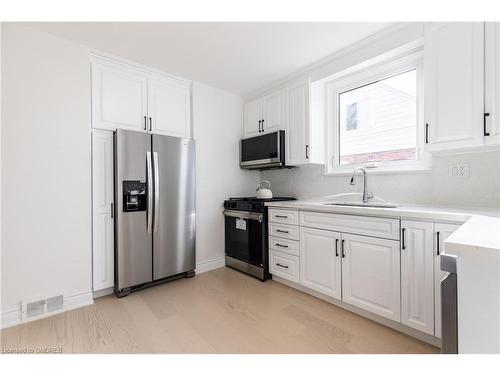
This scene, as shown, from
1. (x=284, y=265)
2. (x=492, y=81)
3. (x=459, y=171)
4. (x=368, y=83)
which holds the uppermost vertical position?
(x=368, y=83)

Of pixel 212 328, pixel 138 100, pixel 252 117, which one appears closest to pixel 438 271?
pixel 212 328

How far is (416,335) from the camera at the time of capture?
1662 millimetres

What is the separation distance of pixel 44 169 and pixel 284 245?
2.28 metres

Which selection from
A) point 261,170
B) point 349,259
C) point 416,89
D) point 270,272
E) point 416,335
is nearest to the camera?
point 416,335

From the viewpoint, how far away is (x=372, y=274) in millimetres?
→ 1844

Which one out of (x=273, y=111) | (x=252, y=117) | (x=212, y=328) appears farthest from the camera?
(x=252, y=117)

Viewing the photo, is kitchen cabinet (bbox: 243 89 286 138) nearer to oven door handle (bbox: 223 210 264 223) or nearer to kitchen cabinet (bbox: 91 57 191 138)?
kitchen cabinet (bbox: 91 57 191 138)

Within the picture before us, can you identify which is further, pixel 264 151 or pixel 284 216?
pixel 264 151

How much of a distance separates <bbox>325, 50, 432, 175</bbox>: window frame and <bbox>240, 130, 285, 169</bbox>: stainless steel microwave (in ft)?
1.82

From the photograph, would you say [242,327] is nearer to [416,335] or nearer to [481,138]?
[416,335]

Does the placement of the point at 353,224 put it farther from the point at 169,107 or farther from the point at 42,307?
the point at 42,307

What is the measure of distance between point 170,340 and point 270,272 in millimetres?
1285

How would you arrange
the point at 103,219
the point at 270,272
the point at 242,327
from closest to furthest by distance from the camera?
the point at 242,327 < the point at 103,219 < the point at 270,272
